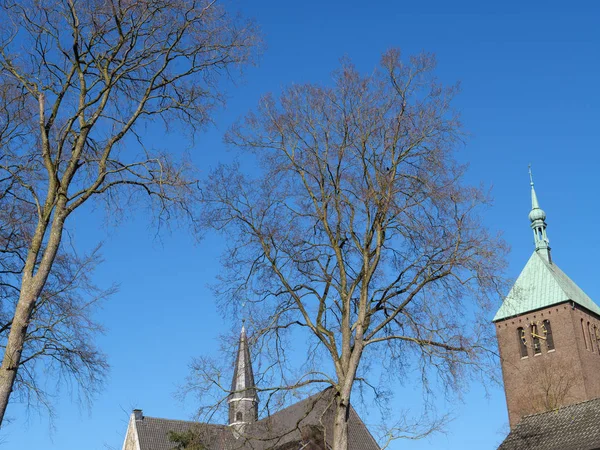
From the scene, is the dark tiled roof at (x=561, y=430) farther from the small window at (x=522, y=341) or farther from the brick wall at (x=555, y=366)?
the small window at (x=522, y=341)

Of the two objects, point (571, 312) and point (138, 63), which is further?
point (571, 312)

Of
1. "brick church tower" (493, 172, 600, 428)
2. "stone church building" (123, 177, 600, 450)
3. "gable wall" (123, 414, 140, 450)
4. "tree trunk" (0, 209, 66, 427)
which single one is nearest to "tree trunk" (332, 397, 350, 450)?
"tree trunk" (0, 209, 66, 427)

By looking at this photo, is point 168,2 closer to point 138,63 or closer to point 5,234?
point 138,63

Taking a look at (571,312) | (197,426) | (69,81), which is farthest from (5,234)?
(571,312)

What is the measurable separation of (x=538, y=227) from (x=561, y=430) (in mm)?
42974

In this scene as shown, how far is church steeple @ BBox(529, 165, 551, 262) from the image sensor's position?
221 feet

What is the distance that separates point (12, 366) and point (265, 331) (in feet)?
16.6

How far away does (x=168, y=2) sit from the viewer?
11.6 meters

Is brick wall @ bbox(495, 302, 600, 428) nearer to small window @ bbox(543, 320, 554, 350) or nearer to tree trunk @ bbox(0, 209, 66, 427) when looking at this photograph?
small window @ bbox(543, 320, 554, 350)

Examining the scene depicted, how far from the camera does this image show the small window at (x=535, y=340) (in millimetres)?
62594

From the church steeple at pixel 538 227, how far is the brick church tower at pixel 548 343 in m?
0.09

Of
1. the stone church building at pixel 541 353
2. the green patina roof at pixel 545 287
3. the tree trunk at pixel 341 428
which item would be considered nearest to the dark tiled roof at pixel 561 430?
the tree trunk at pixel 341 428

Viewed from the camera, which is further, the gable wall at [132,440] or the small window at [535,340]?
the small window at [535,340]

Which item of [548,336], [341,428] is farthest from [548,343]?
[341,428]
